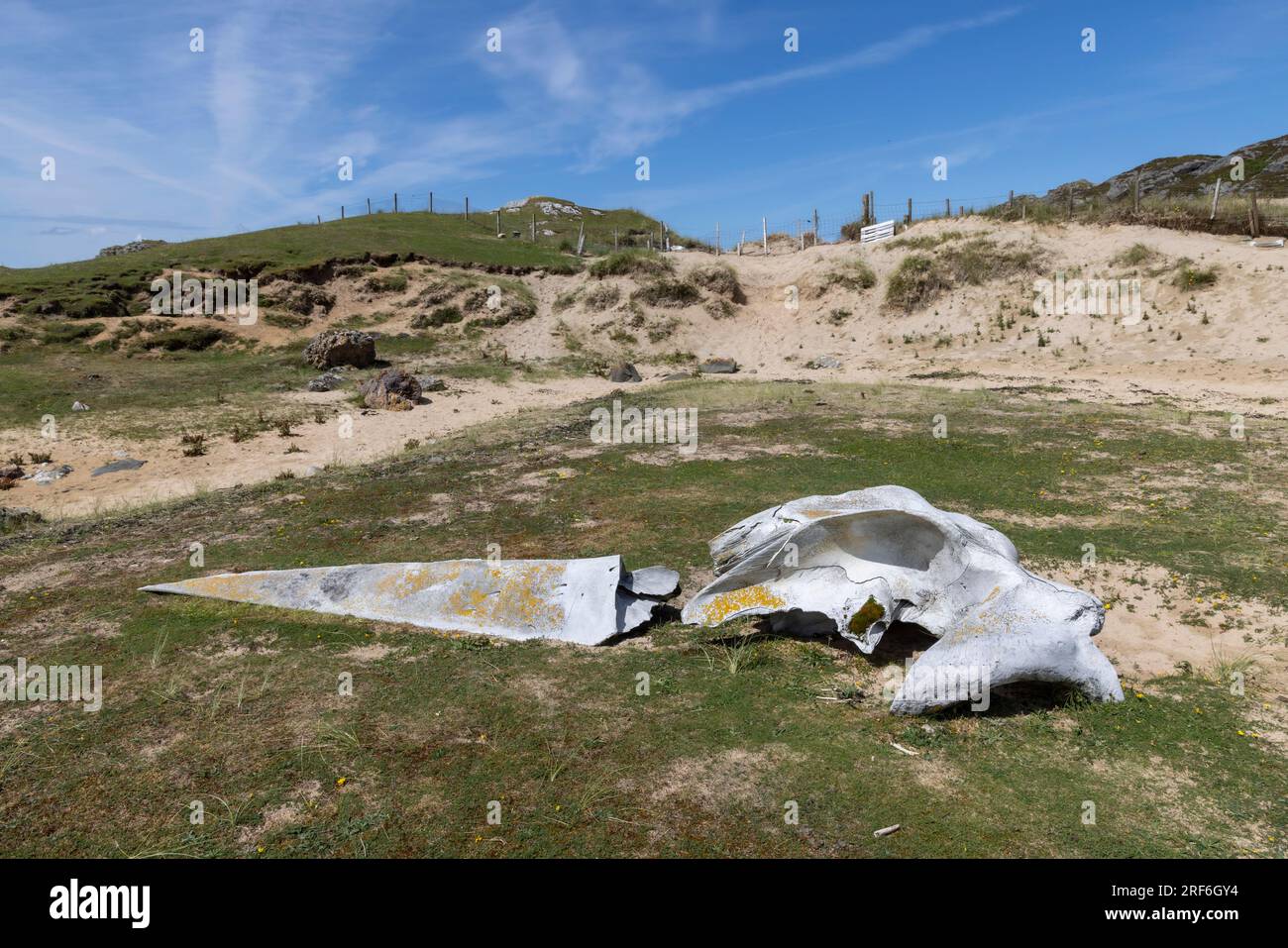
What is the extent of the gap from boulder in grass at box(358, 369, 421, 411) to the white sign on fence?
28237 mm

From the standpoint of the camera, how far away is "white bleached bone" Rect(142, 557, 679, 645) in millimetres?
8039

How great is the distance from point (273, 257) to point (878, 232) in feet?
105

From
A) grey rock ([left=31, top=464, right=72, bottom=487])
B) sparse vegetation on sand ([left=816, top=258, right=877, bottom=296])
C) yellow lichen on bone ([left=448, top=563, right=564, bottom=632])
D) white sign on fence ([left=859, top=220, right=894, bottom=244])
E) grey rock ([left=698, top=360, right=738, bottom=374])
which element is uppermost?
white sign on fence ([left=859, top=220, right=894, bottom=244])

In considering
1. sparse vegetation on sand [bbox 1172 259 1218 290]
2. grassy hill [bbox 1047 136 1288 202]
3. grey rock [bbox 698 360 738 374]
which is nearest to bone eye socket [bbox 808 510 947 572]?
grey rock [bbox 698 360 738 374]

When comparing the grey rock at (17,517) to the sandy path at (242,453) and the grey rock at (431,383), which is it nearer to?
Answer: the sandy path at (242,453)

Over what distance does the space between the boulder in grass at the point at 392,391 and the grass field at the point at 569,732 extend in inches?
495

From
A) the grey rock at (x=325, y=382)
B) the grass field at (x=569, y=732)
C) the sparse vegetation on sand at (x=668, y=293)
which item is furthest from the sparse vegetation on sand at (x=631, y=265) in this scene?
the grass field at (x=569, y=732)

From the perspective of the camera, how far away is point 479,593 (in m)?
8.33

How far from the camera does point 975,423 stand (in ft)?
61.1

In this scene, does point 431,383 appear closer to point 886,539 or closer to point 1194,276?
point 886,539

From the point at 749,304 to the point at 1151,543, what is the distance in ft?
105

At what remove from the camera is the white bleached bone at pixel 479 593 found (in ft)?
26.4

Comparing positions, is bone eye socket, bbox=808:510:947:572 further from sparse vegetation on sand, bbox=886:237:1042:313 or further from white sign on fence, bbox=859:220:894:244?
white sign on fence, bbox=859:220:894:244
